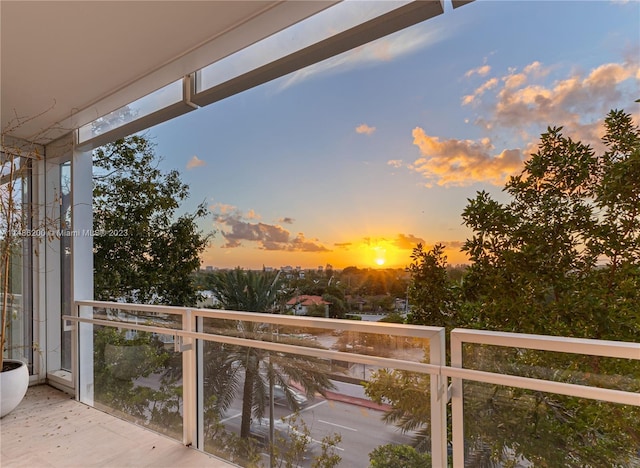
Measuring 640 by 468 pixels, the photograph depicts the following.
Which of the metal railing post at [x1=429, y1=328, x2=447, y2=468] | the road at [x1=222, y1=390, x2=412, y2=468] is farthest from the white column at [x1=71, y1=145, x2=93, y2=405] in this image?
the metal railing post at [x1=429, y1=328, x2=447, y2=468]

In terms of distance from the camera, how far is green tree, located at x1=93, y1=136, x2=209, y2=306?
5.16m

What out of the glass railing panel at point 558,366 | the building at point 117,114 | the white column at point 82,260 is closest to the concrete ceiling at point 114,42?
the building at point 117,114

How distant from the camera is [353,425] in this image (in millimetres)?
1896

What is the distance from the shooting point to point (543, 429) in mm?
1452

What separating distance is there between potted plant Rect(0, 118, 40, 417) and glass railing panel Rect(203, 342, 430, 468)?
1.83 meters

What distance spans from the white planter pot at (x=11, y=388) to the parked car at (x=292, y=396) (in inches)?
94.8

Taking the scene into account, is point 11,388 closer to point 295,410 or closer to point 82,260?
point 82,260

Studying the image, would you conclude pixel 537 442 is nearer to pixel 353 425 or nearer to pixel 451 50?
pixel 353 425

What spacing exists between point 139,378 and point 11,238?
1930 millimetres

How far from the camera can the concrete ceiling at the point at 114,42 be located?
1.95m

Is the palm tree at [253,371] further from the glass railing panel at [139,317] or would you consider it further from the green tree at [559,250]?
the green tree at [559,250]

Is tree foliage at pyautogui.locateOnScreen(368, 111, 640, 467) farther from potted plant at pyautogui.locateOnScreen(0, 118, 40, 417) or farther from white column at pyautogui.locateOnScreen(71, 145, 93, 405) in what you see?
potted plant at pyautogui.locateOnScreen(0, 118, 40, 417)

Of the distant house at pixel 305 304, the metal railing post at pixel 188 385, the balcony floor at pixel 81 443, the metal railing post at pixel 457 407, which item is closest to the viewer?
the metal railing post at pixel 457 407

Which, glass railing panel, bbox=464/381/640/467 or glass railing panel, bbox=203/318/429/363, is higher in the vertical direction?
glass railing panel, bbox=203/318/429/363
